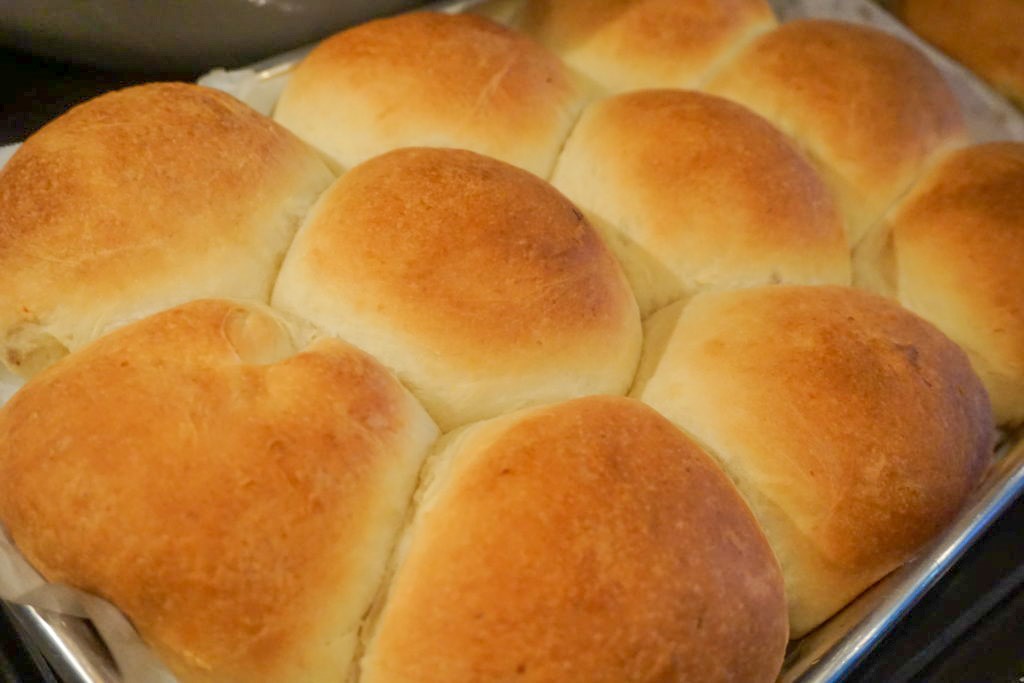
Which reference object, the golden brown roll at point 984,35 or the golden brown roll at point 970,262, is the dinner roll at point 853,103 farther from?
the golden brown roll at point 984,35

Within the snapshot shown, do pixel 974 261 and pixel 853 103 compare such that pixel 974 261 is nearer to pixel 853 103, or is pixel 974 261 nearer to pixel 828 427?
pixel 853 103

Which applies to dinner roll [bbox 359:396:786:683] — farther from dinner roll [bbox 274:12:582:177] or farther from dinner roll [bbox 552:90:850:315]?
dinner roll [bbox 274:12:582:177]

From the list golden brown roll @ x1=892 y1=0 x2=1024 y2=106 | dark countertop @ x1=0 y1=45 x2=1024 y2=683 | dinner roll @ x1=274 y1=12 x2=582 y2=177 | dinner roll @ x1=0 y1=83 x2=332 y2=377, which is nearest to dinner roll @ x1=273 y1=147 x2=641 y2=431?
dinner roll @ x1=0 y1=83 x2=332 y2=377

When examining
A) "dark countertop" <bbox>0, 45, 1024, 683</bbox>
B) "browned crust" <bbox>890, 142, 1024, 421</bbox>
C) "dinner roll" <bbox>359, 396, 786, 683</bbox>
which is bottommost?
"dark countertop" <bbox>0, 45, 1024, 683</bbox>

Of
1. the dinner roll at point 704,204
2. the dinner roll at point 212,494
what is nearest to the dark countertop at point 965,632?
the dinner roll at point 212,494

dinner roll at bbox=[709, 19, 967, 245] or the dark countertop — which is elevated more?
dinner roll at bbox=[709, 19, 967, 245]
